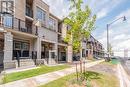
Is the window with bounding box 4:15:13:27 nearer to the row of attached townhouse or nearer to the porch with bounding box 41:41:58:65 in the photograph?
the row of attached townhouse

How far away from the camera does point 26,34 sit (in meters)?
27.0

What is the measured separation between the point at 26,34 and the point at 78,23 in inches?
485

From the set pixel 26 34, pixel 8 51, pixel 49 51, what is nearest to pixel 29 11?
pixel 26 34

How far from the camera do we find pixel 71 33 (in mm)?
16812

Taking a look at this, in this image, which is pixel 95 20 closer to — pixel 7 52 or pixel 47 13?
pixel 7 52

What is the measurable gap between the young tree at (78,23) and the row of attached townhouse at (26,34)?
2918 mm

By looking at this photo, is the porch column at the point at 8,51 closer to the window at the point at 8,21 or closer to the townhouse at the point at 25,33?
the townhouse at the point at 25,33

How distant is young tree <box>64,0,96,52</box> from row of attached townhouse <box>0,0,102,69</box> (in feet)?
9.57

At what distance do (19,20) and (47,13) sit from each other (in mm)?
10310

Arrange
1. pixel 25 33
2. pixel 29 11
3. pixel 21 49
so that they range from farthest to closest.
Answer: pixel 29 11 → pixel 21 49 → pixel 25 33

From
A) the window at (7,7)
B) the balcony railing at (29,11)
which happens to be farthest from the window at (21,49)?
the balcony railing at (29,11)

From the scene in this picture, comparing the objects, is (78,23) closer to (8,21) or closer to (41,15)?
(8,21)

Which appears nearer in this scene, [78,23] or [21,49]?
[78,23]

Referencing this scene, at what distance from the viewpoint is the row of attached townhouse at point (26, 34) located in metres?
23.2
